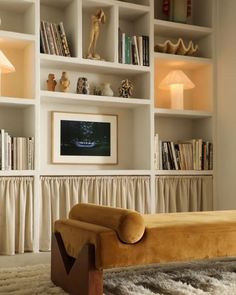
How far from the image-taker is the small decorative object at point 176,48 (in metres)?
4.61

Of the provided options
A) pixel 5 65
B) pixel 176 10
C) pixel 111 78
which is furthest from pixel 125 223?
pixel 176 10

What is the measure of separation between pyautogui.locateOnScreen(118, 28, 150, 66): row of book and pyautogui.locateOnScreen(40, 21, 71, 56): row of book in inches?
20.5

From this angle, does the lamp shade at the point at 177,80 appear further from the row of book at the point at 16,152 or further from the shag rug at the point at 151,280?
the shag rug at the point at 151,280

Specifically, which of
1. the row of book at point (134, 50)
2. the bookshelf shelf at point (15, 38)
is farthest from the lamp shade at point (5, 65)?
the row of book at point (134, 50)

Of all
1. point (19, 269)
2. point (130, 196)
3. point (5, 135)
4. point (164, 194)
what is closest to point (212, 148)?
point (164, 194)

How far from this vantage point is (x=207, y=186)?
4.69 meters

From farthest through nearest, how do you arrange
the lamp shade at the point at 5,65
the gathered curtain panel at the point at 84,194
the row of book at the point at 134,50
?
the row of book at the point at 134,50, the gathered curtain panel at the point at 84,194, the lamp shade at the point at 5,65

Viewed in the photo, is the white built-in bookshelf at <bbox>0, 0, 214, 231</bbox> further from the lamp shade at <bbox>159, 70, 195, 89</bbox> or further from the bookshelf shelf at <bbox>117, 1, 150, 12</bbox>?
the lamp shade at <bbox>159, 70, 195, 89</bbox>

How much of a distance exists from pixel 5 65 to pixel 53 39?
1.73 feet

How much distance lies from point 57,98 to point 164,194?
136 centimetres

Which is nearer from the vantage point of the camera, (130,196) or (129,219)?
(129,219)

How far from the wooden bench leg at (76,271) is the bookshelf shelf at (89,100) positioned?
164 centimetres

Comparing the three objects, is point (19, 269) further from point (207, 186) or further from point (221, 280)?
point (207, 186)

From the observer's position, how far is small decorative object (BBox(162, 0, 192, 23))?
15.4 feet
